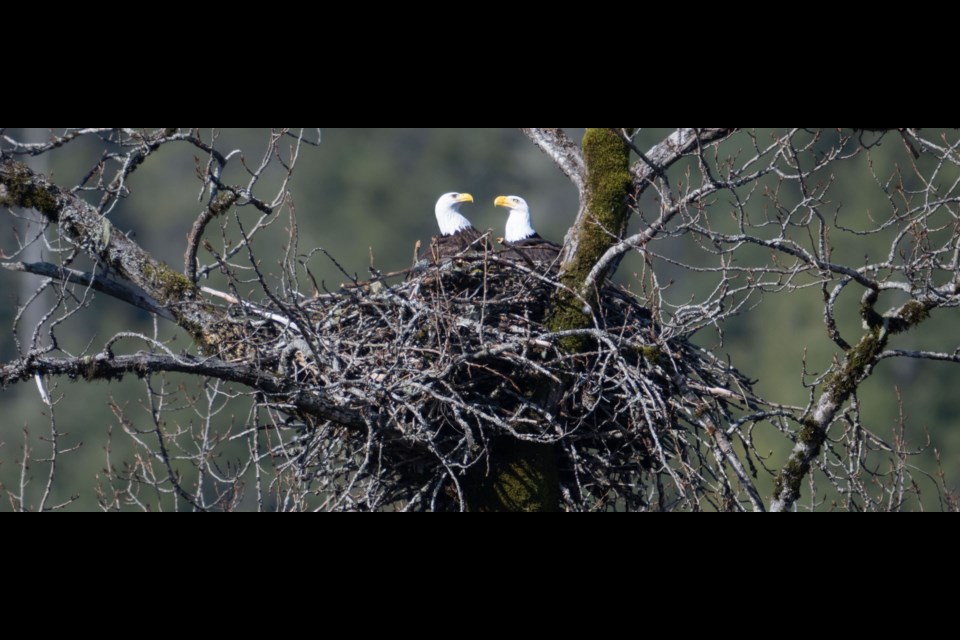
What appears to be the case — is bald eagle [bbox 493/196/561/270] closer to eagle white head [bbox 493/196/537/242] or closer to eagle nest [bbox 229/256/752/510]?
eagle white head [bbox 493/196/537/242]

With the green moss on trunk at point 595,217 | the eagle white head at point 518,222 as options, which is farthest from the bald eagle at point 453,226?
the green moss on trunk at point 595,217

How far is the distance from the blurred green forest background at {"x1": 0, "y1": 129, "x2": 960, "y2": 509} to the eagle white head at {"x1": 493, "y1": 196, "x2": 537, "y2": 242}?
9.91 metres

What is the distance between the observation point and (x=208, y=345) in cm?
601

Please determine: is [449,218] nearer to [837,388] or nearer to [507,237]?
[507,237]

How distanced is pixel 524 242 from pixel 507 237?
2.57ft

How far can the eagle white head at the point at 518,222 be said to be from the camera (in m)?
7.74

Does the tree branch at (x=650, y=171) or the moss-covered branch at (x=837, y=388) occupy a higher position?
the tree branch at (x=650, y=171)

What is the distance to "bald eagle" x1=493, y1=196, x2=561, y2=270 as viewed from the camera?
645 centimetres

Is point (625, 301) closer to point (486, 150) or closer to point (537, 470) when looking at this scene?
point (537, 470)

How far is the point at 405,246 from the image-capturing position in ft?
101

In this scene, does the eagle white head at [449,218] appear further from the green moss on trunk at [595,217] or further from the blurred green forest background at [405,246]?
the blurred green forest background at [405,246]

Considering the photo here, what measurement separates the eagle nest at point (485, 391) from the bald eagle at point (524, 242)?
29 centimetres

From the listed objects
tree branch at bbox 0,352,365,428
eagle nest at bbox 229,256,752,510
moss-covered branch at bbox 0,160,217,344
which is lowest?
tree branch at bbox 0,352,365,428

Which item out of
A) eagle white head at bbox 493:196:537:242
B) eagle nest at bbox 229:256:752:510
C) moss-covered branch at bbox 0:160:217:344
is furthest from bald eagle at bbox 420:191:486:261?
moss-covered branch at bbox 0:160:217:344
